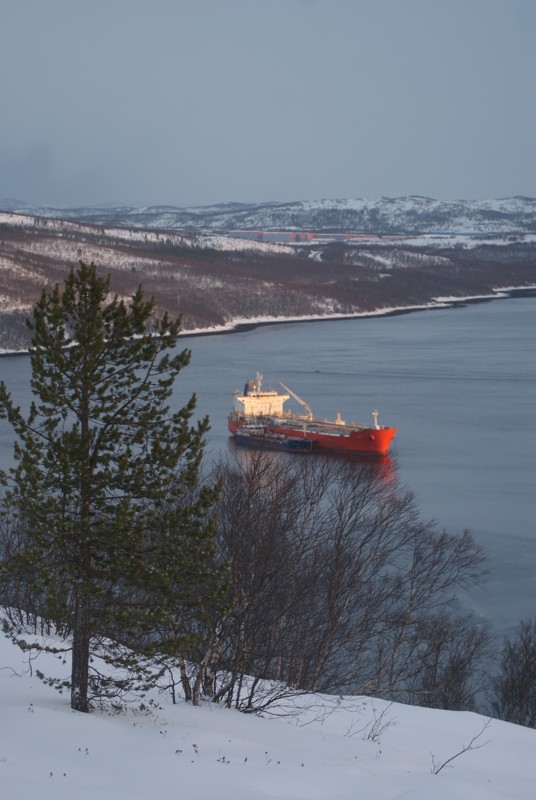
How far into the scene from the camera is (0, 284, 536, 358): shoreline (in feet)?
232

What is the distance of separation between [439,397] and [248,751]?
103 ft

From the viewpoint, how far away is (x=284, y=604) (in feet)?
38.0

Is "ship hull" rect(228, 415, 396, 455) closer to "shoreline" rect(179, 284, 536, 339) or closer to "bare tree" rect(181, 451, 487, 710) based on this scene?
"bare tree" rect(181, 451, 487, 710)

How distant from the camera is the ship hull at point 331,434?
29.7 metres

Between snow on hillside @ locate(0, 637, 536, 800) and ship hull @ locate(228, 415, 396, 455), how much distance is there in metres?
19.2

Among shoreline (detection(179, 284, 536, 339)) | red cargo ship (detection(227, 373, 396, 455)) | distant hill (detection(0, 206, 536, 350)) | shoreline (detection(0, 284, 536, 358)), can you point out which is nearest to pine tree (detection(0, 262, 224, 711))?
red cargo ship (detection(227, 373, 396, 455))

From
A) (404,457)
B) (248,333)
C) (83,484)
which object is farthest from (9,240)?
(83,484)

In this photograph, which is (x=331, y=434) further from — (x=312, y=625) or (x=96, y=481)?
(x=96, y=481)

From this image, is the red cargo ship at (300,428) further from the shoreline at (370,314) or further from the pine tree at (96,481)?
the shoreline at (370,314)

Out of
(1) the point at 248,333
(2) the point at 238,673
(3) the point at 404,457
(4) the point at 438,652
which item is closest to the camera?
(2) the point at 238,673

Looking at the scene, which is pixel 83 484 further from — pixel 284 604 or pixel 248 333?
pixel 248 333

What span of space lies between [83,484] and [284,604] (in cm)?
413

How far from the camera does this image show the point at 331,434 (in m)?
31.8

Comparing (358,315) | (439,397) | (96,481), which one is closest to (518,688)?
(96,481)
